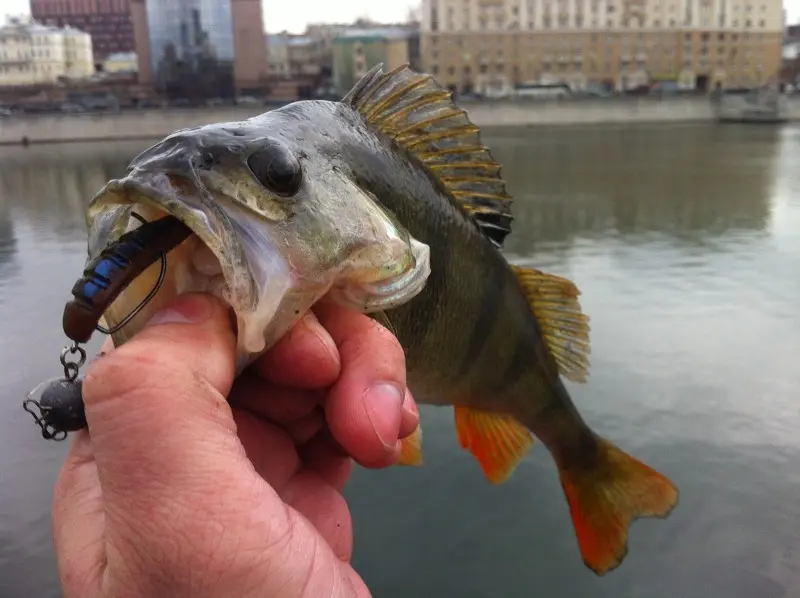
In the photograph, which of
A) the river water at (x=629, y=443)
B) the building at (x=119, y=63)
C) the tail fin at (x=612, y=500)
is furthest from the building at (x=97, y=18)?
the tail fin at (x=612, y=500)

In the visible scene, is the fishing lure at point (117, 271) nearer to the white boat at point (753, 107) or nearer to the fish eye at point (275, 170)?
the fish eye at point (275, 170)

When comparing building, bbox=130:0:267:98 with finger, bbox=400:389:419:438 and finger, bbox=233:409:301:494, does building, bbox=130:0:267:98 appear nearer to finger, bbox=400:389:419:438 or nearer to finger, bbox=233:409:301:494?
finger, bbox=233:409:301:494

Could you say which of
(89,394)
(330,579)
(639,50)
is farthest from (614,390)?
(639,50)

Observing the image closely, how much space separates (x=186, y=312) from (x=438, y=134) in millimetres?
764

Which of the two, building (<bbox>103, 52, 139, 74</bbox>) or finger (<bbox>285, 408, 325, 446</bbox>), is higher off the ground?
building (<bbox>103, 52, 139, 74</bbox>)

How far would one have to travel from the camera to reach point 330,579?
75 cm

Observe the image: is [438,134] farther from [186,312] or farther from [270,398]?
[186,312]

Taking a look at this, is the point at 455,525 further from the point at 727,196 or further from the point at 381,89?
the point at 727,196

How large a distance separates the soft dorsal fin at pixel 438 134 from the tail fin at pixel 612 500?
2.36ft

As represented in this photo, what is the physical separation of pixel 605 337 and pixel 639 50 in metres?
46.8

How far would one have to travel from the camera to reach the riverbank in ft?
86.7

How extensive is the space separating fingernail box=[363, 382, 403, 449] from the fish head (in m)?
0.12

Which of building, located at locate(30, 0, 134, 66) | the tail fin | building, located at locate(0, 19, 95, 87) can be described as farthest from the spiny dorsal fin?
building, located at locate(30, 0, 134, 66)

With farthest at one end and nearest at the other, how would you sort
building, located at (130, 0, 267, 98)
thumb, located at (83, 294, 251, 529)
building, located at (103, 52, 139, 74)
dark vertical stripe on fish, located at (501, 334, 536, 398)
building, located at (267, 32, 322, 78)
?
building, located at (103, 52, 139, 74) → building, located at (267, 32, 322, 78) → building, located at (130, 0, 267, 98) → dark vertical stripe on fish, located at (501, 334, 536, 398) → thumb, located at (83, 294, 251, 529)
